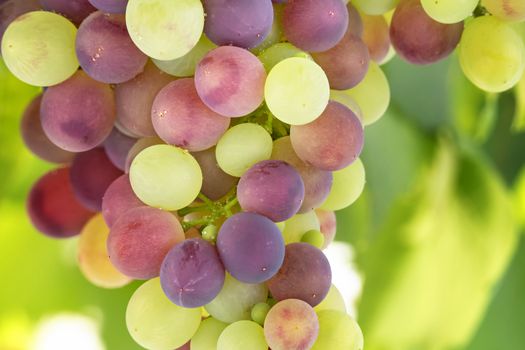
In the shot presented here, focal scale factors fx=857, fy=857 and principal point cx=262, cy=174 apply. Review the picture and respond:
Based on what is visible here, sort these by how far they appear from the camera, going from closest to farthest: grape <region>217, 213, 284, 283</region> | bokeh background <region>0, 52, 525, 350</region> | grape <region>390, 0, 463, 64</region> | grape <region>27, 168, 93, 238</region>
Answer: grape <region>217, 213, 284, 283</region> < grape <region>390, 0, 463, 64</region> < grape <region>27, 168, 93, 238</region> < bokeh background <region>0, 52, 525, 350</region>

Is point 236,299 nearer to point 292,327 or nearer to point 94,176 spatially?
point 292,327

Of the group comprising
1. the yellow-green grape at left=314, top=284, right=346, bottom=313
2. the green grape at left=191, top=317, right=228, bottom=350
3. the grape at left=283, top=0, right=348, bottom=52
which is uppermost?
the grape at left=283, top=0, right=348, bottom=52

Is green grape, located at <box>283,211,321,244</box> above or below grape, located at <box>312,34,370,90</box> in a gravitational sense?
below

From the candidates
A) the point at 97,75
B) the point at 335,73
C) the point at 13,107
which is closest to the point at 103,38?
the point at 97,75

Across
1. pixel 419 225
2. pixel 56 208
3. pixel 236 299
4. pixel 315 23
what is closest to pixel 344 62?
pixel 315 23

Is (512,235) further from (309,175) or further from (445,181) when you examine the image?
(309,175)

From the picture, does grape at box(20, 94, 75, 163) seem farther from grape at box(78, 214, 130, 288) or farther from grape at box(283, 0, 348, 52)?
grape at box(283, 0, 348, 52)

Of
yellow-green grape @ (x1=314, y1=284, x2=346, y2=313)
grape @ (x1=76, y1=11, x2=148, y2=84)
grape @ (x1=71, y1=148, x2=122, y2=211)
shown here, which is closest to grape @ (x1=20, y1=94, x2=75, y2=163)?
grape @ (x1=71, y1=148, x2=122, y2=211)
